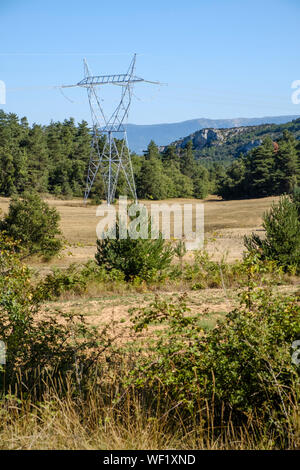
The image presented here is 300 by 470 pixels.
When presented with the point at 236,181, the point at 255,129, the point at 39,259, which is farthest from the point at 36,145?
the point at 255,129

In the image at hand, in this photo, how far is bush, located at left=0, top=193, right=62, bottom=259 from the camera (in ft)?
63.6

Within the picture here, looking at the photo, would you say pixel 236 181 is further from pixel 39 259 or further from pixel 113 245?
pixel 113 245

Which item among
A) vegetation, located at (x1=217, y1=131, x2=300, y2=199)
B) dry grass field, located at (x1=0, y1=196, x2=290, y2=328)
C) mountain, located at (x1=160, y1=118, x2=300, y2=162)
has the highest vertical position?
mountain, located at (x1=160, y1=118, x2=300, y2=162)

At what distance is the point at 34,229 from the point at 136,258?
7688mm

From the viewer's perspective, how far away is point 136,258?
43.3 feet

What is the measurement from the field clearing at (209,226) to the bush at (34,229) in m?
0.56

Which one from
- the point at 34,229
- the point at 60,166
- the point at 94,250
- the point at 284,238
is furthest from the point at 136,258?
the point at 60,166
